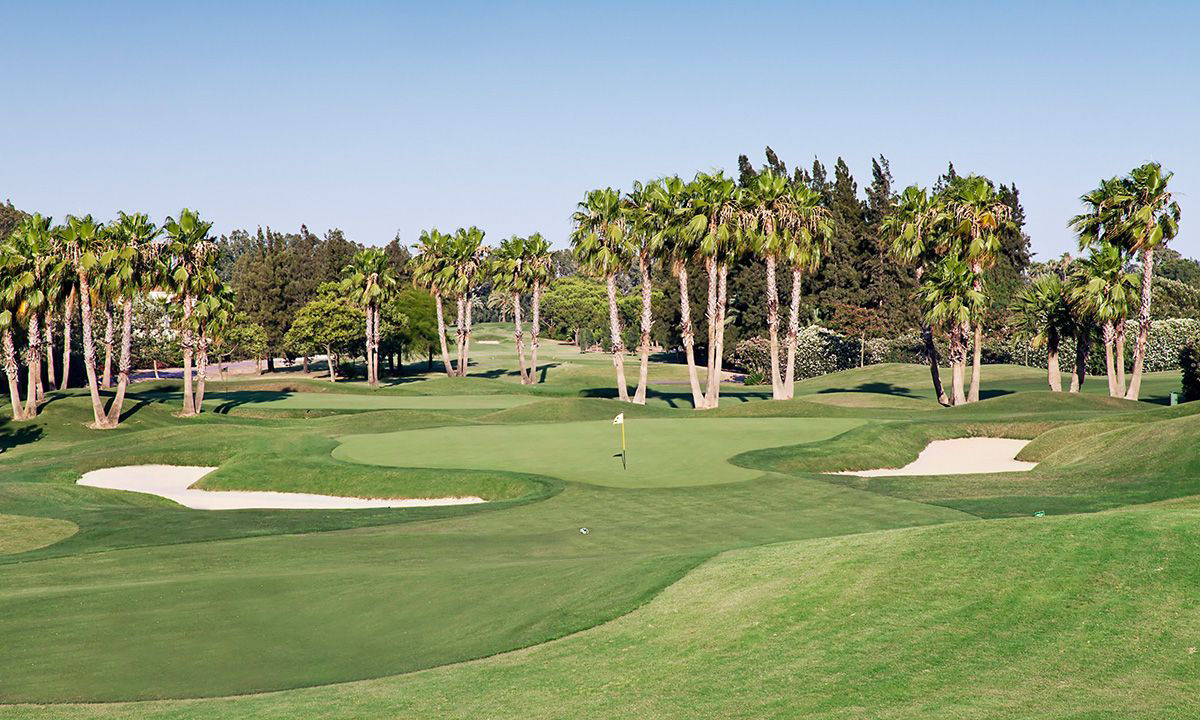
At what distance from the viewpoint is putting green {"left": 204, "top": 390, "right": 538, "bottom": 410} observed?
258ft

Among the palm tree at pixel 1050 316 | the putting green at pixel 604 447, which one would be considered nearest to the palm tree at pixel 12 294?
the putting green at pixel 604 447

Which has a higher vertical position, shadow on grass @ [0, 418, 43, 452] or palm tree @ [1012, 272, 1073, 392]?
palm tree @ [1012, 272, 1073, 392]

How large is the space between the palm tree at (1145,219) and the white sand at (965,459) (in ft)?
72.6

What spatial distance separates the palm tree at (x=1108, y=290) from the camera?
225 ft

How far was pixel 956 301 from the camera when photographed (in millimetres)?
68125

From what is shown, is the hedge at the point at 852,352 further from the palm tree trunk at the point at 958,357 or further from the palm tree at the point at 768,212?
the palm tree at the point at 768,212

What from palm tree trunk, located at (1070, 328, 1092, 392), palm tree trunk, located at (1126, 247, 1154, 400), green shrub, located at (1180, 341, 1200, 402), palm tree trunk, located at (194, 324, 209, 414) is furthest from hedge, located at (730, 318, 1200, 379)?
palm tree trunk, located at (194, 324, 209, 414)

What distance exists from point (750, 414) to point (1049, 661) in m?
45.5

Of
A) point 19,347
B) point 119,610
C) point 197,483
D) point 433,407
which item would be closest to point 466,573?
point 119,610

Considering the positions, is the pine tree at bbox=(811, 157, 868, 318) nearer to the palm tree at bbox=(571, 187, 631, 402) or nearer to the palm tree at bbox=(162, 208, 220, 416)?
the palm tree at bbox=(571, 187, 631, 402)

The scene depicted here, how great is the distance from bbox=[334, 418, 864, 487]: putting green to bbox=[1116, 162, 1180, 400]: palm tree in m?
25.8

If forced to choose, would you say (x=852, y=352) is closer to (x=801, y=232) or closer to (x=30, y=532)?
(x=801, y=232)

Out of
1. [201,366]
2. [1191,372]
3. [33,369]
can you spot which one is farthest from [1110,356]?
[33,369]

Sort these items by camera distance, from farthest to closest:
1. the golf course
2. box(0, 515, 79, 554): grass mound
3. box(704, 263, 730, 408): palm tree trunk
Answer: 1. box(704, 263, 730, 408): palm tree trunk
2. box(0, 515, 79, 554): grass mound
3. the golf course
